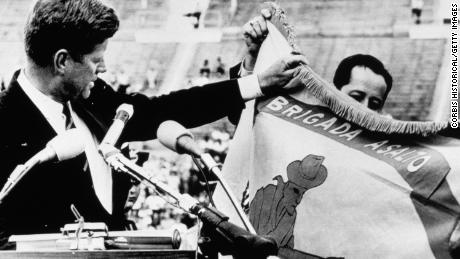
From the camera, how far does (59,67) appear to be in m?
2.47

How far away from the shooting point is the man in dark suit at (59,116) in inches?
94.7

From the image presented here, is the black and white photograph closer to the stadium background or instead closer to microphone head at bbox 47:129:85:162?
microphone head at bbox 47:129:85:162

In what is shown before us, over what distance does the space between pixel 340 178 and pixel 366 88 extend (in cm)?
77

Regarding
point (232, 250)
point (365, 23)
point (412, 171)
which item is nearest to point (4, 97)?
point (232, 250)

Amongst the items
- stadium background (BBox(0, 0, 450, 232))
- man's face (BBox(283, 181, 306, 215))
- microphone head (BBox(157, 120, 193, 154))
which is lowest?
man's face (BBox(283, 181, 306, 215))

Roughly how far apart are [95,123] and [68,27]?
1.30 ft

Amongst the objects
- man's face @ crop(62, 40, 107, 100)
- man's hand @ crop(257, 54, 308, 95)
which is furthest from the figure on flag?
man's face @ crop(62, 40, 107, 100)

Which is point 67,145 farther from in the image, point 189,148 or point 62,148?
point 189,148

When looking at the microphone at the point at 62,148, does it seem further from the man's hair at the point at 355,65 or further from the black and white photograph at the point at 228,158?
the man's hair at the point at 355,65

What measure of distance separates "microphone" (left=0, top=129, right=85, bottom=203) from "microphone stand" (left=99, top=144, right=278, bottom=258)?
0.09 metres

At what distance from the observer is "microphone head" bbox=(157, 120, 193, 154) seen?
7.19ft

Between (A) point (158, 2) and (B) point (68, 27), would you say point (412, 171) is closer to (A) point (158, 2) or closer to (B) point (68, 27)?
(B) point (68, 27)

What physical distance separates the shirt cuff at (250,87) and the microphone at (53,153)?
0.77 metres

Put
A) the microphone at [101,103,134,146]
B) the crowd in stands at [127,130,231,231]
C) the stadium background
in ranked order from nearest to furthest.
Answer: the microphone at [101,103,134,146]
the crowd in stands at [127,130,231,231]
the stadium background
